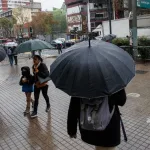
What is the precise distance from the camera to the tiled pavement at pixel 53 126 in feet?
15.4

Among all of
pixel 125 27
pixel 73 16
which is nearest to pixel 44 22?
pixel 73 16

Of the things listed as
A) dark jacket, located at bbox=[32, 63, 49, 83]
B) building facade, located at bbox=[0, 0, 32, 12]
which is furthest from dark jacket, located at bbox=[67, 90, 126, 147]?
building facade, located at bbox=[0, 0, 32, 12]

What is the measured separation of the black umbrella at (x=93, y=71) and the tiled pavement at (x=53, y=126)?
2.21 m

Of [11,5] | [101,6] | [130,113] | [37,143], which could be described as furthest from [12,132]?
[11,5]

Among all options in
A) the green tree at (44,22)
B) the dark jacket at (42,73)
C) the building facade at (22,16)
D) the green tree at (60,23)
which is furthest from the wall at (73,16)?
the dark jacket at (42,73)

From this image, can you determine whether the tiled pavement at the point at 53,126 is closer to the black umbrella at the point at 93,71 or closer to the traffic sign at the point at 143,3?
the black umbrella at the point at 93,71

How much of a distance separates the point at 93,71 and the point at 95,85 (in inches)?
5.9

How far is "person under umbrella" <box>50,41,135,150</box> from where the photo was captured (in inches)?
100

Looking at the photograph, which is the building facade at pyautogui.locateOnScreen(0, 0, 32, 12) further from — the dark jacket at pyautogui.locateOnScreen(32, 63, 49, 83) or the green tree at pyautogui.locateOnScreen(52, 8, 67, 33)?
the dark jacket at pyautogui.locateOnScreen(32, 63, 49, 83)

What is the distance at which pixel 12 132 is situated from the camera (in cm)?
555

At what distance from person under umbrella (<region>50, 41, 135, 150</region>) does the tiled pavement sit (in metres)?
1.66

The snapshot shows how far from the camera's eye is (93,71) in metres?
2.56

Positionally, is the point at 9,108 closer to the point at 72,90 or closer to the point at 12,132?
the point at 12,132

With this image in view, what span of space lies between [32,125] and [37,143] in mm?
Answer: 1027
